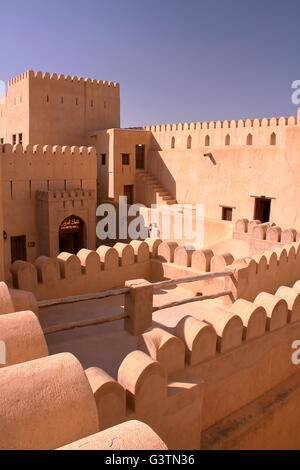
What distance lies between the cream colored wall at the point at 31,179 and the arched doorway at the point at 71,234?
0.41m

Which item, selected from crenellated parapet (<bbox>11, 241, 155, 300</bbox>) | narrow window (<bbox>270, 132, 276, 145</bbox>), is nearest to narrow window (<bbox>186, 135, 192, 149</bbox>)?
narrow window (<bbox>270, 132, 276, 145</bbox>)

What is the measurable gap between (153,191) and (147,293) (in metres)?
12.9

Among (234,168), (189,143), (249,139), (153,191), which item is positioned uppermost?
(189,143)

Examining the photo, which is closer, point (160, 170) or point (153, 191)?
point (153, 191)

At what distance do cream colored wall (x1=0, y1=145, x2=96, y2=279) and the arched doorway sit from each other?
41cm

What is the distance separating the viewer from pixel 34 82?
16922 millimetres

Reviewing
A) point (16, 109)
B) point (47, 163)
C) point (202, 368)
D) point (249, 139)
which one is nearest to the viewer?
point (202, 368)

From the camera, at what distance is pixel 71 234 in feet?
46.1

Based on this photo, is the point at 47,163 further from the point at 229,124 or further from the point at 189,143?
the point at 229,124

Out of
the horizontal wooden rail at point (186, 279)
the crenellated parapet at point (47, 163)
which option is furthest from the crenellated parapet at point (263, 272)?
the crenellated parapet at point (47, 163)

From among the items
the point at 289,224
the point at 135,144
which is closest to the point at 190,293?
the point at 289,224

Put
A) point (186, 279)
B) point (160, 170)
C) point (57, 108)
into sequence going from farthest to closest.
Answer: point (160, 170), point (57, 108), point (186, 279)

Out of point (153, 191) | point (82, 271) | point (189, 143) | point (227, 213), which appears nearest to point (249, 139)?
point (227, 213)

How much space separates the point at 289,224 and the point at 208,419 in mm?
8919
